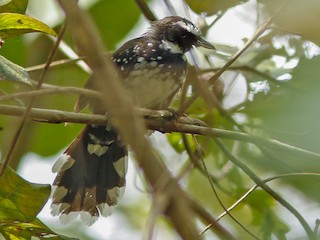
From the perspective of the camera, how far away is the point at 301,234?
2.22 m

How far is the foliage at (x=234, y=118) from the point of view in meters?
1.77

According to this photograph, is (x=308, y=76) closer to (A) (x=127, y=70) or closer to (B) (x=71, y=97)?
(A) (x=127, y=70)

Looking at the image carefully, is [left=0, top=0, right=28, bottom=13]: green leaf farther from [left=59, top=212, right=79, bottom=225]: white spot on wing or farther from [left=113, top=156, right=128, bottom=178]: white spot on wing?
[left=113, top=156, right=128, bottom=178]: white spot on wing

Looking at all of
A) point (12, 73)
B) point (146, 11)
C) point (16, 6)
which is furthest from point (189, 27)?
point (12, 73)

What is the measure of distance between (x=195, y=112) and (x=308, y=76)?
484 millimetres

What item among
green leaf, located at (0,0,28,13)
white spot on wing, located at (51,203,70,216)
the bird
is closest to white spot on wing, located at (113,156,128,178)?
the bird

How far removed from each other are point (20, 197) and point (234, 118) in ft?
4.61

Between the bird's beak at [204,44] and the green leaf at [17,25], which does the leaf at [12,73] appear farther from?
the bird's beak at [204,44]

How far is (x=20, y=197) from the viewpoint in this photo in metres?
1.76

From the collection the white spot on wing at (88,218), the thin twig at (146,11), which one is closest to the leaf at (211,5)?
the thin twig at (146,11)

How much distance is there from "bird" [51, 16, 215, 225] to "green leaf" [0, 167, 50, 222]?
0.96 meters

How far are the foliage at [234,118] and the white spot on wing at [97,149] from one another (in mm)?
301

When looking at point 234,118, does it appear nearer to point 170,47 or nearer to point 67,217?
point 170,47

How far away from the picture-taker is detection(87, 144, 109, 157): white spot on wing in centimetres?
303
